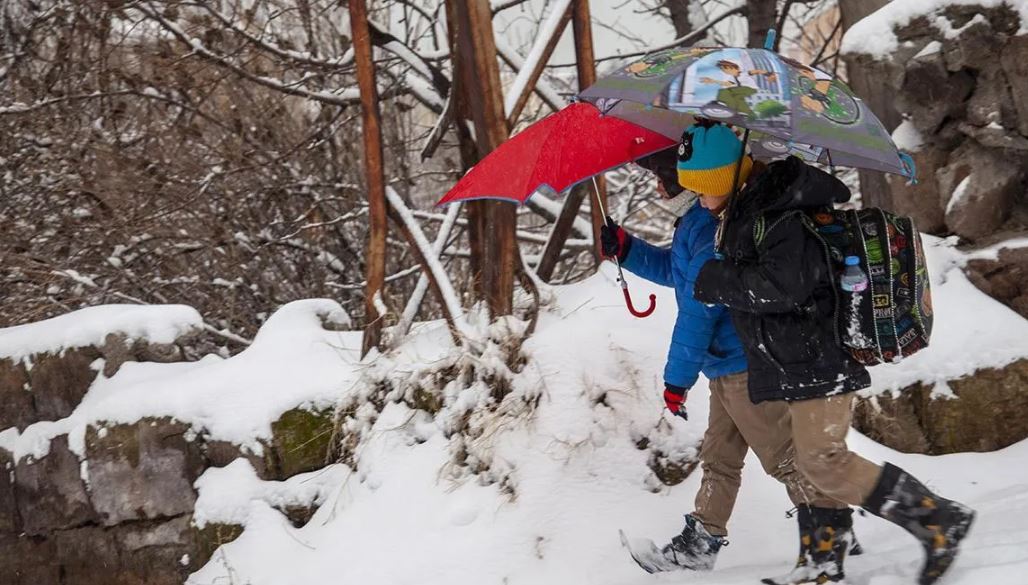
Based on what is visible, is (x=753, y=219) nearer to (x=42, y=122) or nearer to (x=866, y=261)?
(x=866, y=261)

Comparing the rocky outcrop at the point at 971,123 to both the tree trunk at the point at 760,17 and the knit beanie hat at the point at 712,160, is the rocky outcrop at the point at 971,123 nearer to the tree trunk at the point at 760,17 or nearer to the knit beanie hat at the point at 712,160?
the knit beanie hat at the point at 712,160

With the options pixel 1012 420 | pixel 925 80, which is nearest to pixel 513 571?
pixel 1012 420

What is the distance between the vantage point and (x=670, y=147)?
128 inches

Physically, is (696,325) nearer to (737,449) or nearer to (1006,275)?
(737,449)

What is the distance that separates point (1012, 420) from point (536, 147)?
2.34 meters

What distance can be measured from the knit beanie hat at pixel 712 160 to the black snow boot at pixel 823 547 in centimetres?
105

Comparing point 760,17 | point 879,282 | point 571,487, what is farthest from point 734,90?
point 760,17

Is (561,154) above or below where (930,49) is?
below

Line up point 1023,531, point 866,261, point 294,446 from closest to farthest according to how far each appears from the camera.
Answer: point 866,261 < point 1023,531 < point 294,446

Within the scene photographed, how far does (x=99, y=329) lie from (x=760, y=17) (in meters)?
4.79

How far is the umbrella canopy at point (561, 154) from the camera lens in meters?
3.23

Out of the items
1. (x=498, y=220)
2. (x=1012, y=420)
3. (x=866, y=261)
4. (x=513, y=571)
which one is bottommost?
(x=513, y=571)

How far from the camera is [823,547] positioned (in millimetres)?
2820

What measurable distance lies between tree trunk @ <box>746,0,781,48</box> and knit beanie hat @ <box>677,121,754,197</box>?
415cm
